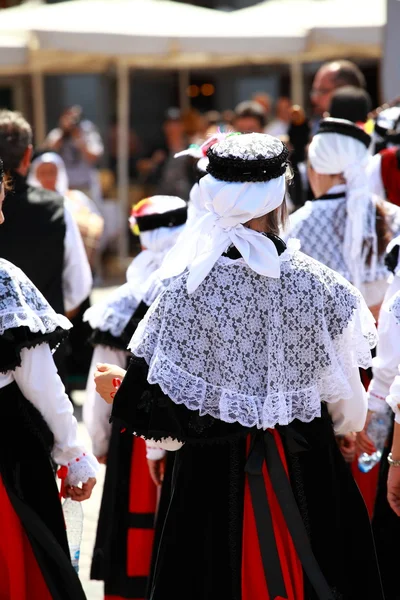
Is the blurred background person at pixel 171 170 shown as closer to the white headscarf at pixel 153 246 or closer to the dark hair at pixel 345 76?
the dark hair at pixel 345 76

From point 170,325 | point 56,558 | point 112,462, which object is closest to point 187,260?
point 170,325

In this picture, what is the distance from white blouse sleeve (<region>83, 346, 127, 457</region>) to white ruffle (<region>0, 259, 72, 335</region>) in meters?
0.95

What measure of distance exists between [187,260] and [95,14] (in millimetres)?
9174

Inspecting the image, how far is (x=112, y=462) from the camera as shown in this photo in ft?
12.5

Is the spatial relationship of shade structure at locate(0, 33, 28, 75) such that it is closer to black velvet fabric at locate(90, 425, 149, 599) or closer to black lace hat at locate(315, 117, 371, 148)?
black lace hat at locate(315, 117, 371, 148)

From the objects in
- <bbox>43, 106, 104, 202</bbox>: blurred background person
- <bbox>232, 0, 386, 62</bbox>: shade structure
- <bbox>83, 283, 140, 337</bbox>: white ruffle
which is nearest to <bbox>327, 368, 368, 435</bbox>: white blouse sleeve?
<bbox>83, 283, 140, 337</bbox>: white ruffle

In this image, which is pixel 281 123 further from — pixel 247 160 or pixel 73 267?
pixel 247 160

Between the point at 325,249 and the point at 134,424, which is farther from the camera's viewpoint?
the point at 325,249

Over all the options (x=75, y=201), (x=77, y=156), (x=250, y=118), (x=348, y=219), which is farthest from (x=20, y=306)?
(x=77, y=156)

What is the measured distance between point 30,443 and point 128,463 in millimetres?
952

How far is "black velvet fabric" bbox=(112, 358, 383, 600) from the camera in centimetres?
268

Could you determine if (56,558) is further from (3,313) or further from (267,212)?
(267,212)

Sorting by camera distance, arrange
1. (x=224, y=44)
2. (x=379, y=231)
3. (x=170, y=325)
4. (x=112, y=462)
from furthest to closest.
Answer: (x=224, y=44) < (x=379, y=231) < (x=112, y=462) < (x=170, y=325)

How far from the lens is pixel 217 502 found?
2697 mm
